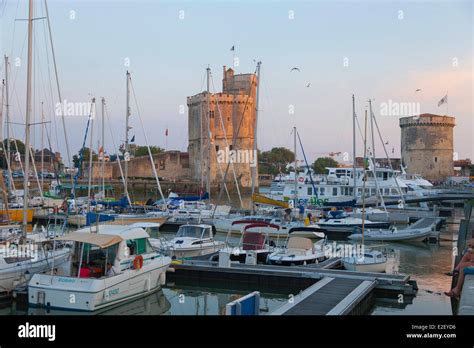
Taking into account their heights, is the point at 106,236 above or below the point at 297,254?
above

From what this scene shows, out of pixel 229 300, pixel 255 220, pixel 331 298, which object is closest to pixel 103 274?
pixel 229 300

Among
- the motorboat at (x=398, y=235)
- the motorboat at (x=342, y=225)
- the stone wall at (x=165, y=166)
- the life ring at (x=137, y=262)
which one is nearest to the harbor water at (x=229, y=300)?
the life ring at (x=137, y=262)

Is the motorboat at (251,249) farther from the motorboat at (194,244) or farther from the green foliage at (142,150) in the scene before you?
the green foliage at (142,150)

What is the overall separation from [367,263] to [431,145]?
5358 cm

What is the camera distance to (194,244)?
669 inches

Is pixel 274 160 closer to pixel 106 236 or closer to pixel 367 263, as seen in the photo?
pixel 367 263

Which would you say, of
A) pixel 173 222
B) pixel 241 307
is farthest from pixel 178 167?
pixel 241 307

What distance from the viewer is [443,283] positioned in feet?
47.2

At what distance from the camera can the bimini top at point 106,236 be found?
11.1m

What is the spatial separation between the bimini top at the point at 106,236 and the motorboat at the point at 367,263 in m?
5.44
